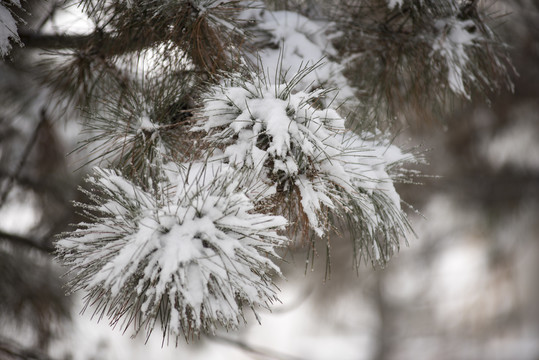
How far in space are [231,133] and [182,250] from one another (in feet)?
0.59

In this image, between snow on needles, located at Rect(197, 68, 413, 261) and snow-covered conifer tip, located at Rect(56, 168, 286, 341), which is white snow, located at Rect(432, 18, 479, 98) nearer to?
snow on needles, located at Rect(197, 68, 413, 261)

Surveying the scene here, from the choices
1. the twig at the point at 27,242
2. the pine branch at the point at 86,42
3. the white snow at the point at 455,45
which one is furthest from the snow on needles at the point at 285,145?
the twig at the point at 27,242

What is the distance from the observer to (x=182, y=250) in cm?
41

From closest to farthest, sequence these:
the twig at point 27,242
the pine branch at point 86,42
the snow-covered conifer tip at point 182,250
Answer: the snow-covered conifer tip at point 182,250
the pine branch at point 86,42
the twig at point 27,242

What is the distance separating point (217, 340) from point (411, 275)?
9.10ft

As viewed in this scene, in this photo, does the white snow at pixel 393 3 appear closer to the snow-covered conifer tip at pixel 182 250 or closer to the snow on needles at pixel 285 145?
the snow on needles at pixel 285 145

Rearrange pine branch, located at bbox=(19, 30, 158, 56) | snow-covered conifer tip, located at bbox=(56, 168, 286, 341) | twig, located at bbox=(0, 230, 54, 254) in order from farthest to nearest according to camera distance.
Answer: twig, located at bbox=(0, 230, 54, 254) → pine branch, located at bbox=(19, 30, 158, 56) → snow-covered conifer tip, located at bbox=(56, 168, 286, 341)

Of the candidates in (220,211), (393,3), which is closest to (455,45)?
(393,3)

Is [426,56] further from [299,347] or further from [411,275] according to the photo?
[299,347]

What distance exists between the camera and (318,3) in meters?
0.89

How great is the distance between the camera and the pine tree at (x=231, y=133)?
444 mm

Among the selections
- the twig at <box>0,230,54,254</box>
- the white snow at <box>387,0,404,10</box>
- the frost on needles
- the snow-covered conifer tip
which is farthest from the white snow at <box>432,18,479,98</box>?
the twig at <box>0,230,54,254</box>

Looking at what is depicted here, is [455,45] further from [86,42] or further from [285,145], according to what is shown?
[86,42]

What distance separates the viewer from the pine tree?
0.44 metres
